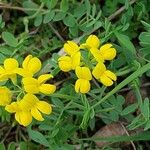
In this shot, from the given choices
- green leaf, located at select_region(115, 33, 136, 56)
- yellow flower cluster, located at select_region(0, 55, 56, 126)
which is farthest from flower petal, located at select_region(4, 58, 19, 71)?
green leaf, located at select_region(115, 33, 136, 56)

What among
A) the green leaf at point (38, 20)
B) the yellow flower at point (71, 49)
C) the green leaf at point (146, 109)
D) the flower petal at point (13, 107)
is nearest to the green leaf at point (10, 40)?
the green leaf at point (38, 20)

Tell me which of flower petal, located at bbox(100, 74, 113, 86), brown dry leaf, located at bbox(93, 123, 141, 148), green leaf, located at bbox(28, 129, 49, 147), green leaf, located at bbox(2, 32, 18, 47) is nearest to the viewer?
flower petal, located at bbox(100, 74, 113, 86)

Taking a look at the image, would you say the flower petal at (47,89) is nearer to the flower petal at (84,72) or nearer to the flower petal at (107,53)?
the flower petal at (84,72)

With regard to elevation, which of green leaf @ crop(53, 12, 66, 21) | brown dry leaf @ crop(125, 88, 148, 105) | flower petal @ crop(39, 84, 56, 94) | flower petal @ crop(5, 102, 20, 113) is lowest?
brown dry leaf @ crop(125, 88, 148, 105)

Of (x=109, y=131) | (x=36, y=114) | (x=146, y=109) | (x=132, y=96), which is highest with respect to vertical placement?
(x=36, y=114)

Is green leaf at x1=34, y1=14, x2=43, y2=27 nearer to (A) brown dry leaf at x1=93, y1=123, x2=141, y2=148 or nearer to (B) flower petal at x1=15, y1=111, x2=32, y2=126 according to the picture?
(A) brown dry leaf at x1=93, y1=123, x2=141, y2=148

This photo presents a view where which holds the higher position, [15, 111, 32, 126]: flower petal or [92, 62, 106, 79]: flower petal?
[92, 62, 106, 79]: flower petal

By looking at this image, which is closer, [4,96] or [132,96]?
[4,96]

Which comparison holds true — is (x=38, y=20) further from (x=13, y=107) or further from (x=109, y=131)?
(x=13, y=107)

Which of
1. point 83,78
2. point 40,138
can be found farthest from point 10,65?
point 40,138
